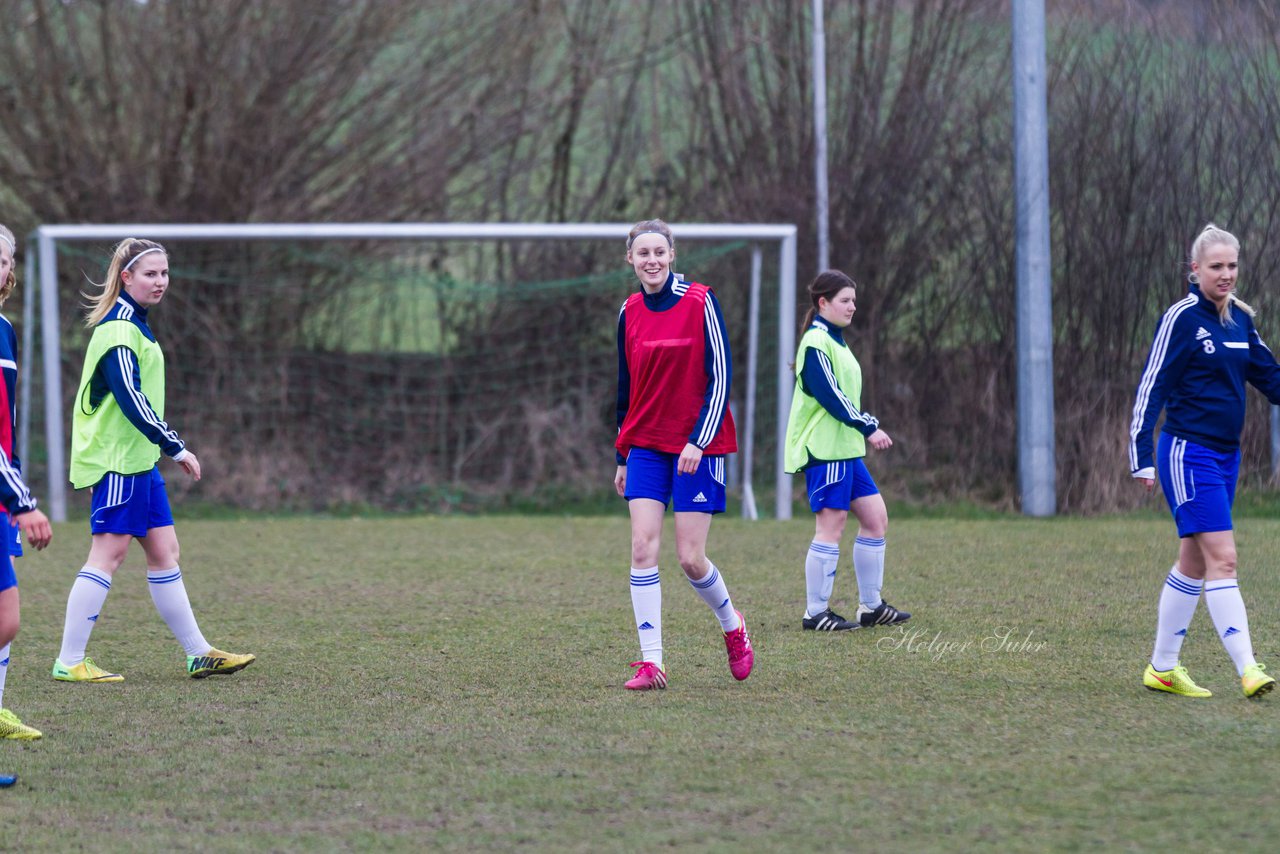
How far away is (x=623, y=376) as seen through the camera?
5141 millimetres

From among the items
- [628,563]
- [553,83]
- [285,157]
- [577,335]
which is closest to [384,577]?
[628,563]

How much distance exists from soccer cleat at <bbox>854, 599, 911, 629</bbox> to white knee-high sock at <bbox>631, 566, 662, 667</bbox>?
1529mm

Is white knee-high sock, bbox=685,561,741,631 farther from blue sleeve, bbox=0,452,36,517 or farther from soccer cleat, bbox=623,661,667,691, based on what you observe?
blue sleeve, bbox=0,452,36,517

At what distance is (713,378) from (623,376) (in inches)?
15.2

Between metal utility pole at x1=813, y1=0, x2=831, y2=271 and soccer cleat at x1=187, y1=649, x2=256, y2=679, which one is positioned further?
metal utility pole at x1=813, y1=0, x2=831, y2=271

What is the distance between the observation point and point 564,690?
196 inches

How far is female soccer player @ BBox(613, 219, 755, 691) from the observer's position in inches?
193

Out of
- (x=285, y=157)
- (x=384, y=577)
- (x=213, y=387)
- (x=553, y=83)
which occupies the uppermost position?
Result: (x=553, y=83)

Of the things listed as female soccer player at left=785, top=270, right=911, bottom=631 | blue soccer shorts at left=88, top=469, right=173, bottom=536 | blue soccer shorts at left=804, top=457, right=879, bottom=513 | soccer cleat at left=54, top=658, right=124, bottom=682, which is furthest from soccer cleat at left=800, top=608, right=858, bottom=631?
soccer cleat at left=54, top=658, right=124, bottom=682

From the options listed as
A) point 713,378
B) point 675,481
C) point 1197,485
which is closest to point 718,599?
point 675,481

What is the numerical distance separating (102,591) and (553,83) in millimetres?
10302

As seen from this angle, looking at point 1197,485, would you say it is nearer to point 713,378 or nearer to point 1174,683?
point 1174,683

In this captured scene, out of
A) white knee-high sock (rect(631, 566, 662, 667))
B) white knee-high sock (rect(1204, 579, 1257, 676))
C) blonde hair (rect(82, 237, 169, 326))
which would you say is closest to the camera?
white knee-high sock (rect(1204, 579, 1257, 676))

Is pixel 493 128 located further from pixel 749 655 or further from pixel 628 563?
pixel 749 655
